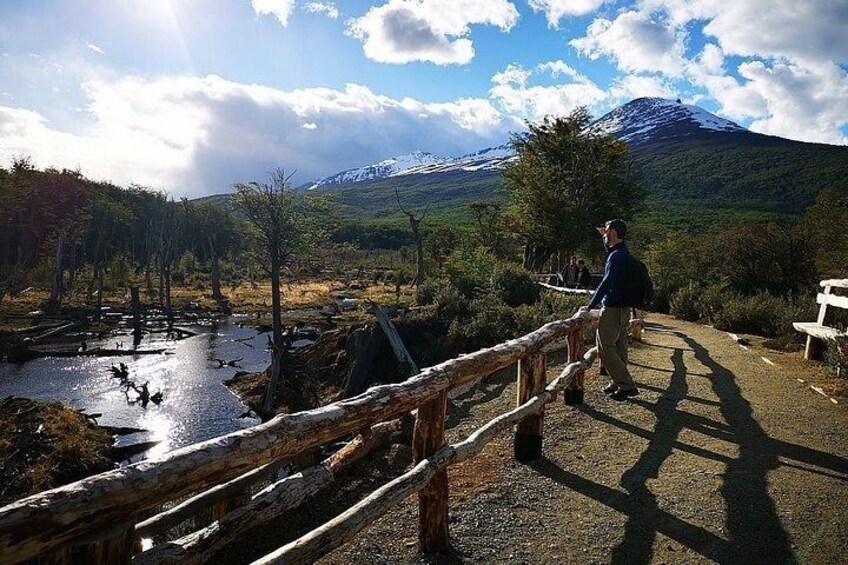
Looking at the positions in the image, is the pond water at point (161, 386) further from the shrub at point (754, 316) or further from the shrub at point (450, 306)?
the shrub at point (754, 316)

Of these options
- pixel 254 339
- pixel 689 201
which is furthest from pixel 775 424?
pixel 689 201

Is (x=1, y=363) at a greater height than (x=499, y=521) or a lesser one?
lesser

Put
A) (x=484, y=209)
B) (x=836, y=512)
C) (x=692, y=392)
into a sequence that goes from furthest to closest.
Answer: (x=484, y=209), (x=692, y=392), (x=836, y=512)

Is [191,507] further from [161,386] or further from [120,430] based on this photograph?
[161,386]

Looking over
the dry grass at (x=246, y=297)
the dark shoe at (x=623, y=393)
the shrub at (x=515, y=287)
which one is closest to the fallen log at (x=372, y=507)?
the dark shoe at (x=623, y=393)

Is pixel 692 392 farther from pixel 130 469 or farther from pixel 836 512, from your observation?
pixel 130 469

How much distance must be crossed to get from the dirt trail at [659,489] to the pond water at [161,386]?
9.69 meters

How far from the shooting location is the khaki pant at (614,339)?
6953 millimetres

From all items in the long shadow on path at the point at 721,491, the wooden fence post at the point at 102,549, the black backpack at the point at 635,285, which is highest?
the black backpack at the point at 635,285

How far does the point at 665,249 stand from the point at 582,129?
28.9 ft

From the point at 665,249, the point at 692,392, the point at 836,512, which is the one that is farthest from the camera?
the point at 665,249

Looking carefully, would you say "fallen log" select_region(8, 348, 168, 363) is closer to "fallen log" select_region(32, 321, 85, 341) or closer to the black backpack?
"fallen log" select_region(32, 321, 85, 341)

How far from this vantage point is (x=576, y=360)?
740 centimetres

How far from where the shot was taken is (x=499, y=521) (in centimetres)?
454
